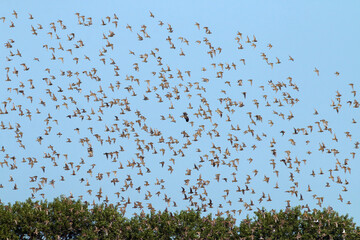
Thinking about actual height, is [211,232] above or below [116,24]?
below

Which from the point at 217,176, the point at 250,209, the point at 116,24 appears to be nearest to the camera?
the point at 250,209

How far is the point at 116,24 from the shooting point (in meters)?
62.3

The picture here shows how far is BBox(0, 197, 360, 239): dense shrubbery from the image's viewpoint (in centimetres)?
4506

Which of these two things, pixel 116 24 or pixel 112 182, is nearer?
pixel 112 182

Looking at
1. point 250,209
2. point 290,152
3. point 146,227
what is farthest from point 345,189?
point 146,227

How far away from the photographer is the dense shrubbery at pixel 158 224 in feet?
148

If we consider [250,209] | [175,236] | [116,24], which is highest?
[116,24]

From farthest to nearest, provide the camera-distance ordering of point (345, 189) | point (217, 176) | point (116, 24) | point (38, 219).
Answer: point (116, 24) < point (217, 176) < point (345, 189) < point (38, 219)

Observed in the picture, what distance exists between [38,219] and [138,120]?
1741cm

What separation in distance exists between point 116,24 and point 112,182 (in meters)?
15.9

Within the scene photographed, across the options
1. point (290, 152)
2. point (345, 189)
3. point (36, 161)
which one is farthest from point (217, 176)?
point (36, 161)

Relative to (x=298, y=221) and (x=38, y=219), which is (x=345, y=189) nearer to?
(x=298, y=221)

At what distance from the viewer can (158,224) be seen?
46.6 meters

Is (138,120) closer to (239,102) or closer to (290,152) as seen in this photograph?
(239,102)
